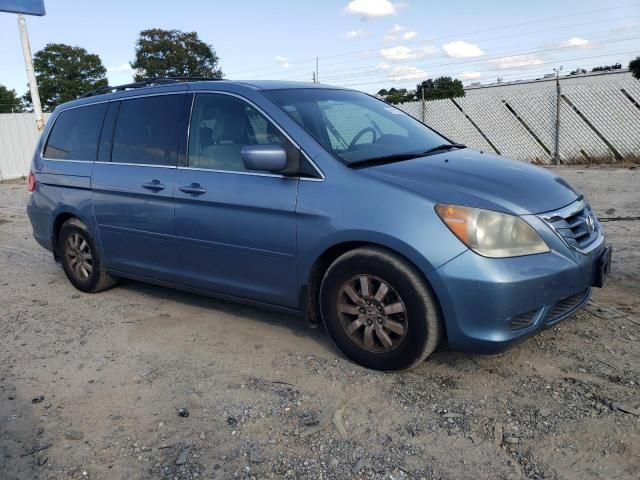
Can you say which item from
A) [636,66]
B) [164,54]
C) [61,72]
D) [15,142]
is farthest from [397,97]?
[61,72]

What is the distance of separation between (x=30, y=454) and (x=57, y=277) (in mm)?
3648

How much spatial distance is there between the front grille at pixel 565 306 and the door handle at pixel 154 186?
9.41ft

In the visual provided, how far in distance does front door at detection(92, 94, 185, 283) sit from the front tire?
4.91 feet

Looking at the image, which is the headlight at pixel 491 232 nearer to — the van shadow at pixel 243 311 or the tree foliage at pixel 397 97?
the van shadow at pixel 243 311

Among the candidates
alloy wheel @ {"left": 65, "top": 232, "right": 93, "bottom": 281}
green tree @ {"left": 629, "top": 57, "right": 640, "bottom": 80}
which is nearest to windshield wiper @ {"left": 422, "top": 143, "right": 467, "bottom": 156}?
alloy wheel @ {"left": 65, "top": 232, "right": 93, "bottom": 281}

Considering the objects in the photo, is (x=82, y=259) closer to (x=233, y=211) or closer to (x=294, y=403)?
(x=233, y=211)

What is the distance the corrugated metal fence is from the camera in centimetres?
1281

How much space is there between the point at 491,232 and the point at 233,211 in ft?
5.68

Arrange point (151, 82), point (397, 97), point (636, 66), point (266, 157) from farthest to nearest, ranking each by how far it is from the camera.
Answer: point (397, 97), point (636, 66), point (151, 82), point (266, 157)

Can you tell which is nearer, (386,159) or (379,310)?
(379,310)

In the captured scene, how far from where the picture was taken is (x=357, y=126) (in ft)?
13.5

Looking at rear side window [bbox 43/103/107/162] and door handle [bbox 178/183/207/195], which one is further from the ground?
rear side window [bbox 43/103/107/162]

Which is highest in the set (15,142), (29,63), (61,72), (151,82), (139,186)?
(61,72)

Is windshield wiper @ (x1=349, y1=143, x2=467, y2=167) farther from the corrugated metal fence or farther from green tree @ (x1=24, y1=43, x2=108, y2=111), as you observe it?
green tree @ (x1=24, y1=43, x2=108, y2=111)
